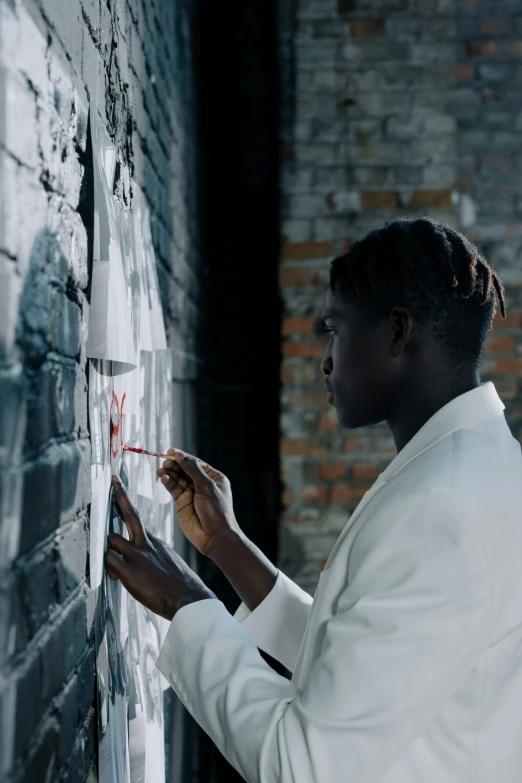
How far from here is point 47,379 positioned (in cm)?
90

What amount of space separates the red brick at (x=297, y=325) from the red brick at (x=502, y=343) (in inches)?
24.8

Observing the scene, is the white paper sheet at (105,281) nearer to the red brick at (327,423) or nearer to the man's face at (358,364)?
the man's face at (358,364)

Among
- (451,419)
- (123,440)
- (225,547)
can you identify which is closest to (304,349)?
(225,547)

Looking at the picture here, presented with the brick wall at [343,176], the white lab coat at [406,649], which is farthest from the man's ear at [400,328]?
the brick wall at [343,176]

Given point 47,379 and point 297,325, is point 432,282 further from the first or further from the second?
point 297,325

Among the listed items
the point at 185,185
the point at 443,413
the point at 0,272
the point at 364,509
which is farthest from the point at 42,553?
the point at 185,185

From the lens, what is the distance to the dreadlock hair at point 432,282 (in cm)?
111

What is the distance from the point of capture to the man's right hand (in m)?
1.51

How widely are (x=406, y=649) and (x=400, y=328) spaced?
0.44 m

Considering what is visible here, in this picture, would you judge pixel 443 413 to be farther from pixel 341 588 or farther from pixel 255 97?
pixel 255 97

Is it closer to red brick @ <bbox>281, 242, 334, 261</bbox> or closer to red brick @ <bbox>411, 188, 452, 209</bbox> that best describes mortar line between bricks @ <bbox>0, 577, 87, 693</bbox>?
red brick @ <bbox>281, 242, 334, 261</bbox>

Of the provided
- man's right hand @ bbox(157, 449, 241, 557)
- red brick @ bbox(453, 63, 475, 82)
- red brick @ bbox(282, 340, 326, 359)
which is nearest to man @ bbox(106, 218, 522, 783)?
man's right hand @ bbox(157, 449, 241, 557)

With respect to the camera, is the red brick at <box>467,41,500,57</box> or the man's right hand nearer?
the man's right hand

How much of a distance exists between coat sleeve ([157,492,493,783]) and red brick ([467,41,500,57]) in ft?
7.88
